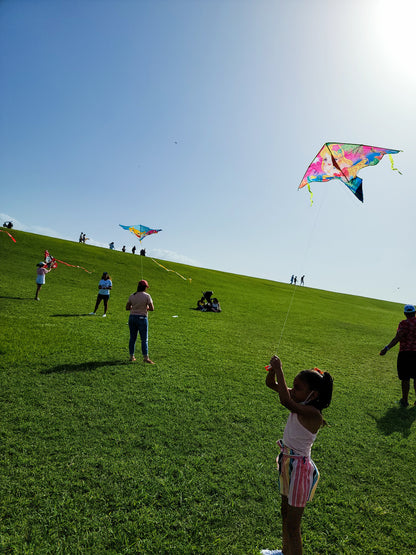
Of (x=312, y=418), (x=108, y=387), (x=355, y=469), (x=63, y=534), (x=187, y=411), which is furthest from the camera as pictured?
(x=108, y=387)

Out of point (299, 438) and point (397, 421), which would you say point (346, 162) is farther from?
point (397, 421)

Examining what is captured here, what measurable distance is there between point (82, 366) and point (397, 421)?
803 centimetres

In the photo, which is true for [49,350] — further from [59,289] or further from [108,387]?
[59,289]

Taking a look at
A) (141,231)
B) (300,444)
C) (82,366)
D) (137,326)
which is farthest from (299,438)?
(141,231)

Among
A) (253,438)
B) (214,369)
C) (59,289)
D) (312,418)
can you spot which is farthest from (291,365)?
(59,289)

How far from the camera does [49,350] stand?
28.9 feet

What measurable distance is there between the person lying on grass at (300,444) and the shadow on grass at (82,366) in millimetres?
6177

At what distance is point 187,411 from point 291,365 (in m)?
5.66

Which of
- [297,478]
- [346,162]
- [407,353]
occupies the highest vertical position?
[346,162]

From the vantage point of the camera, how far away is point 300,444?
114 inches

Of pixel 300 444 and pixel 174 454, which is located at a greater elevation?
pixel 300 444

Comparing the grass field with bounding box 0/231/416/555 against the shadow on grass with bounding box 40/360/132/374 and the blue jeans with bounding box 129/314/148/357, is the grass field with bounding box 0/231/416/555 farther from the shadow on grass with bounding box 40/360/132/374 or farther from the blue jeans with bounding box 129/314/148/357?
the blue jeans with bounding box 129/314/148/357

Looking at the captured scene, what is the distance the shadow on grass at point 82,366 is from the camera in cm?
739

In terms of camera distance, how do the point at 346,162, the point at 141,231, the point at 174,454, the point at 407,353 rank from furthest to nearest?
1. the point at 141,231
2. the point at 407,353
3. the point at 346,162
4. the point at 174,454
